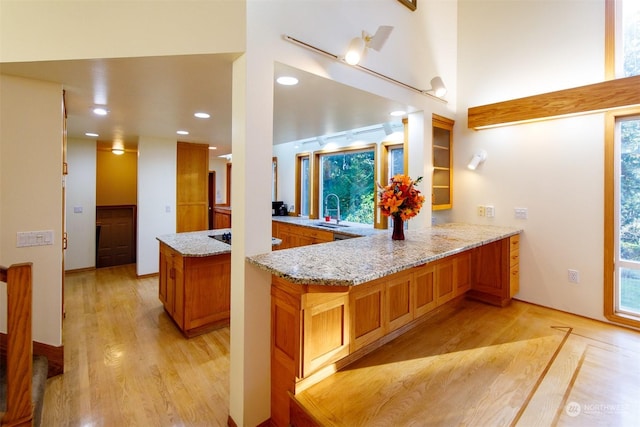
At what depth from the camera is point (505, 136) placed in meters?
3.48

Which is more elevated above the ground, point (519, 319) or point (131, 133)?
point (131, 133)

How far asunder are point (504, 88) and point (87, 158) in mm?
6220

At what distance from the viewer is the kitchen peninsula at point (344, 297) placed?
169cm

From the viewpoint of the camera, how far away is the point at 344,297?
1956 mm

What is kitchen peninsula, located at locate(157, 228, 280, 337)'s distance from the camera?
2.89 meters

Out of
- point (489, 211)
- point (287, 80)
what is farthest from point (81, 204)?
point (489, 211)

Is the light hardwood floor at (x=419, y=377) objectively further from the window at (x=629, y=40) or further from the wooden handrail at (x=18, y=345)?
the window at (x=629, y=40)

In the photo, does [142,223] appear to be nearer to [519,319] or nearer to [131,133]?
[131,133]

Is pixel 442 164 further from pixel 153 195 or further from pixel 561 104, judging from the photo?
pixel 153 195

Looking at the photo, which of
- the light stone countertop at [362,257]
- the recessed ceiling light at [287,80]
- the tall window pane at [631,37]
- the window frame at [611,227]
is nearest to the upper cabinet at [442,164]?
the light stone countertop at [362,257]

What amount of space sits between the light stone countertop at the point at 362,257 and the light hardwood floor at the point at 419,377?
0.75m

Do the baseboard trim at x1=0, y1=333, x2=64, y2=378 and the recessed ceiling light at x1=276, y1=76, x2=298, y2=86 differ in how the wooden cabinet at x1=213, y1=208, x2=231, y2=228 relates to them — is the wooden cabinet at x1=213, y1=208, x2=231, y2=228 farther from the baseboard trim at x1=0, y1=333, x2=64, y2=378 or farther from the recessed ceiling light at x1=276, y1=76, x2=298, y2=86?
the recessed ceiling light at x1=276, y1=76, x2=298, y2=86

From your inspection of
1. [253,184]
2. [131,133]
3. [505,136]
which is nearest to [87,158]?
[131,133]

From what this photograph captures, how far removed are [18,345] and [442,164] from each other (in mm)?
4035
